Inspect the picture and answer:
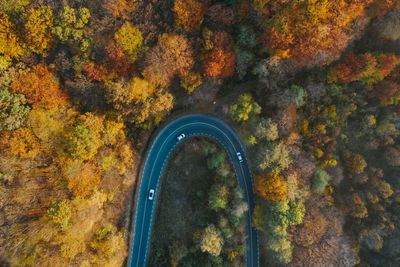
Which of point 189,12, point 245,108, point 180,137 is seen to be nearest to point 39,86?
point 180,137

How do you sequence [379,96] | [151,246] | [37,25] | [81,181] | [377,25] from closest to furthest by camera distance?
[37,25], [81,181], [377,25], [379,96], [151,246]

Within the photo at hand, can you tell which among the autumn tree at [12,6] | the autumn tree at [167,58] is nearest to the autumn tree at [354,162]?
the autumn tree at [167,58]

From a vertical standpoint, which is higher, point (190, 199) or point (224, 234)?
point (190, 199)

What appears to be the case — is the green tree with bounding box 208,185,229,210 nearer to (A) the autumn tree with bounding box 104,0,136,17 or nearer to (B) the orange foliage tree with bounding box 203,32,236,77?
(B) the orange foliage tree with bounding box 203,32,236,77

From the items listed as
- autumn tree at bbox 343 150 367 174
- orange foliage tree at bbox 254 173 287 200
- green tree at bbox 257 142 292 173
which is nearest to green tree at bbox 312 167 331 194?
green tree at bbox 257 142 292 173

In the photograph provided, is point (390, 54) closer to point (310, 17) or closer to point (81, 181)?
point (310, 17)

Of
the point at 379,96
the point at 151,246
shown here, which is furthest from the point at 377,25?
the point at 151,246

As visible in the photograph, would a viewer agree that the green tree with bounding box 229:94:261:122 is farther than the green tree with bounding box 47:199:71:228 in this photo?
Yes
